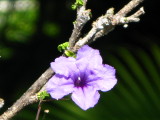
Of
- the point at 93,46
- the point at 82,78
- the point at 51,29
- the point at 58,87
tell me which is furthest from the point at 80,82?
the point at 51,29

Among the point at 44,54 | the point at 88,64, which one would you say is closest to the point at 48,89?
the point at 88,64

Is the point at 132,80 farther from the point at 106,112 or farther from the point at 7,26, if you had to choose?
the point at 7,26

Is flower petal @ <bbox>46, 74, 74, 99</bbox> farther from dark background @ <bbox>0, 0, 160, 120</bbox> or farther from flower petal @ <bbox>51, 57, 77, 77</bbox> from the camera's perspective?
dark background @ <bbox>0, 0, 160, 120</bbox>

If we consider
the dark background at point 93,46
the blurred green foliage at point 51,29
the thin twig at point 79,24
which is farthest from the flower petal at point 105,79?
the blurred green foliage at point 51,29

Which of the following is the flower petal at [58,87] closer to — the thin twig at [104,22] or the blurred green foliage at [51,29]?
the thin twig at [104,22]

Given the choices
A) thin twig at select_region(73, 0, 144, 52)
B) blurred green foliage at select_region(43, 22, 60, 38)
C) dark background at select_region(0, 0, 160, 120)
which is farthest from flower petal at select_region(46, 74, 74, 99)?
blurred green foliage at select_region(43, 22, 60, 38)

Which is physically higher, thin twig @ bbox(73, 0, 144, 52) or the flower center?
thin twig @ bbox(73, 0, 144, 52)

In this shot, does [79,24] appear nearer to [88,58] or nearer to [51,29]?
[88,58]
